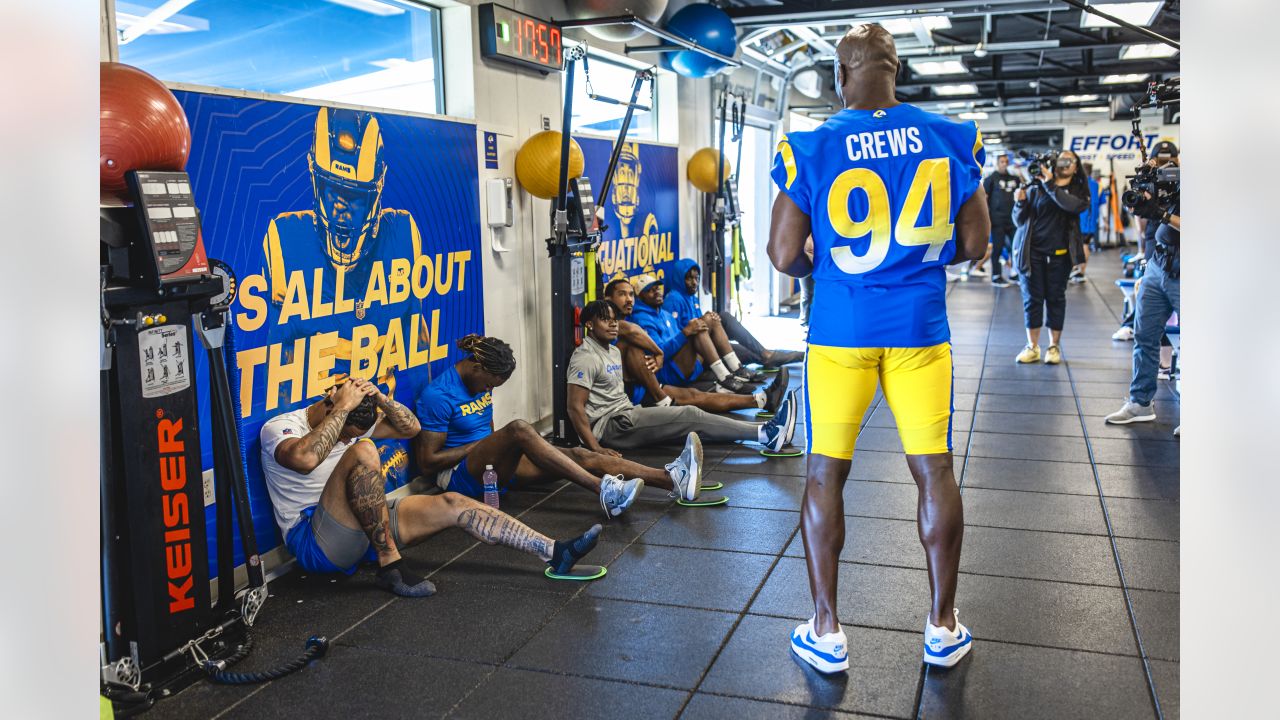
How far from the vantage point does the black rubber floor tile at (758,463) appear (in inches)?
204

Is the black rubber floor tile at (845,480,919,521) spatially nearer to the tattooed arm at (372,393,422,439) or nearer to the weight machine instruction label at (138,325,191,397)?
the tattooed arm at (372,393,422,439)

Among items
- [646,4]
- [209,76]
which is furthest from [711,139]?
[209,76]

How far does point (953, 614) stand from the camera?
2.92 m

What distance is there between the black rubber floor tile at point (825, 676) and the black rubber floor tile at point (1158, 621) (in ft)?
2.23

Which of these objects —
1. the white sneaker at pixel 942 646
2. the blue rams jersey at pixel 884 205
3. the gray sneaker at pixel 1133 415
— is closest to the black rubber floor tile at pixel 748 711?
the white sneaker at pixel 942 646

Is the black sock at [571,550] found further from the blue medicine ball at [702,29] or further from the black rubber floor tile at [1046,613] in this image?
the blue medicine ball at [702,29]

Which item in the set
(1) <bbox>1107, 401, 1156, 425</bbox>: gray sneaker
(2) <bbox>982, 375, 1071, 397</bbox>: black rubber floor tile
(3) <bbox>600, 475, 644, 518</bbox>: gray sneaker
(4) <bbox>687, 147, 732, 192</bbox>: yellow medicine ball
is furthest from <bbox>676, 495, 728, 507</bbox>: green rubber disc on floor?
(4) <bbox>687, 147, 732, 192</bbox>: yellow medicine ball

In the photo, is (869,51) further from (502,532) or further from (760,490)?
(760,490)

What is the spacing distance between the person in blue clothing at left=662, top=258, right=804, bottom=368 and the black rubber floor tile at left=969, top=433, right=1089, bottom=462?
2.00 meters

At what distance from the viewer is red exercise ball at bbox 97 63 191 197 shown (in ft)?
8.76

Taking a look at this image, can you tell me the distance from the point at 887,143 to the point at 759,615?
1.58 meters
